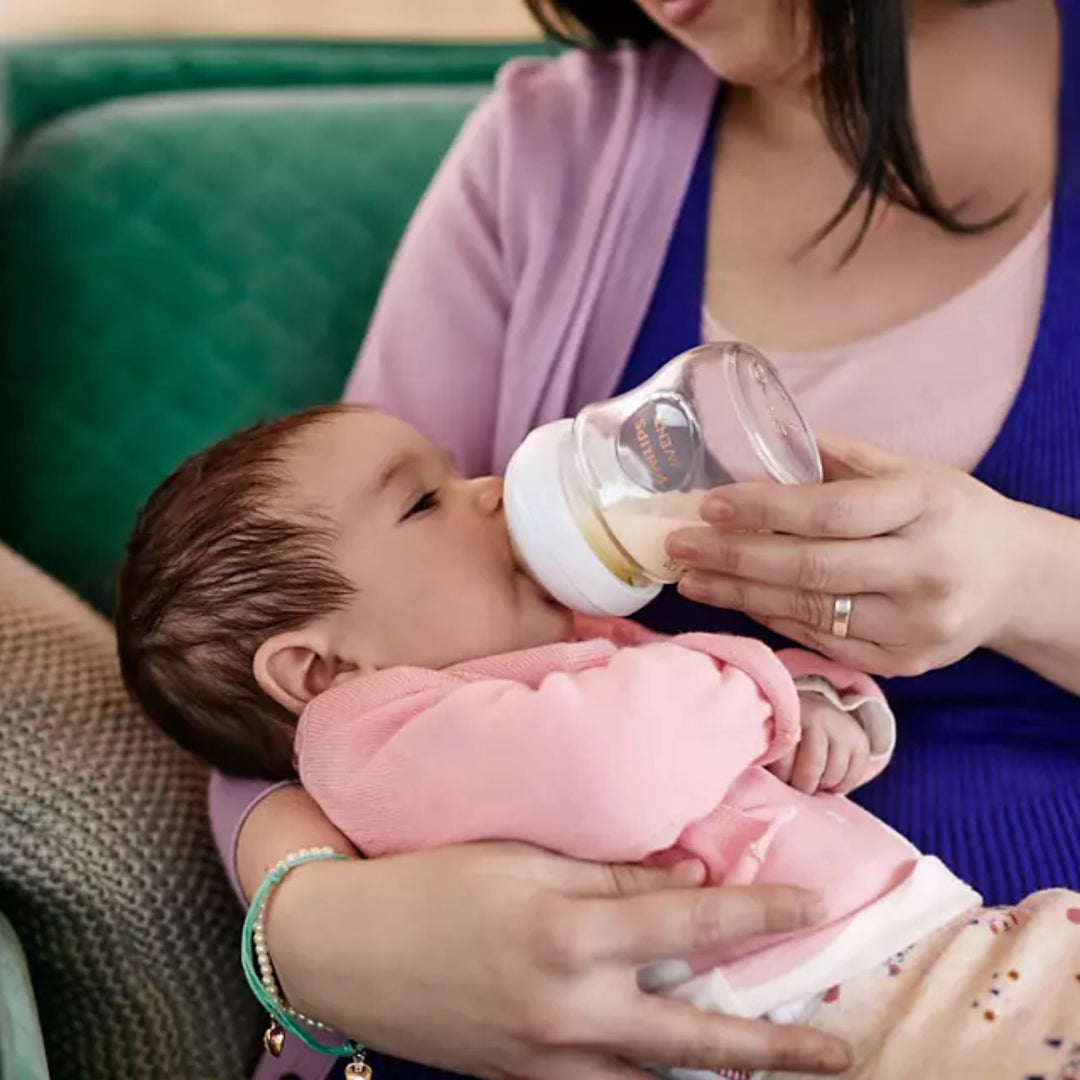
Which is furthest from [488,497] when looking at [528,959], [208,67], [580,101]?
[208,67]

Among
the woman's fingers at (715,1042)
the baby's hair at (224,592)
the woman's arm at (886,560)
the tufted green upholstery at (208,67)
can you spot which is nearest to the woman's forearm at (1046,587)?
the woman's arm at (886,560)

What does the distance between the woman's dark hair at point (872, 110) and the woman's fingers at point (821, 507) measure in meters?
0.36

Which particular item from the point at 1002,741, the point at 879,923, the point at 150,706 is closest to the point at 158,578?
the point at 150,706

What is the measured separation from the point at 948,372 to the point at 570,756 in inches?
18.4

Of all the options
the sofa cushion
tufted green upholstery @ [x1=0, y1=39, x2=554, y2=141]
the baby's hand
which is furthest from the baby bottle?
tufted green upholstery @ [x1=0, y1=39, x2=554, y2=141]

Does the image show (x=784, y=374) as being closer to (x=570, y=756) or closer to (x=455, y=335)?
(x=455, y=335)

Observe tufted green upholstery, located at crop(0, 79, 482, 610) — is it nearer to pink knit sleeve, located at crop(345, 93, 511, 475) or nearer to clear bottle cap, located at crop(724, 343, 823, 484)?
pink knit sleeve, located at crop(345, 93, 511, 475)

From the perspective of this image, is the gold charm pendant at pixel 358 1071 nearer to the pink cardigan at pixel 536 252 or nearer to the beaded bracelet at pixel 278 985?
the beaded bracelet at pixel 278 985

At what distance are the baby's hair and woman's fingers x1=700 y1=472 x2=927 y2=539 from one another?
0.28 meters

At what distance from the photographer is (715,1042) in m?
0.76

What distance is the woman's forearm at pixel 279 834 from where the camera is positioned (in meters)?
0.92

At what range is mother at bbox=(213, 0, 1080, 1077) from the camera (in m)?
0.80

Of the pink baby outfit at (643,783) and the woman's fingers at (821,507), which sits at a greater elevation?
the woman's fingers at (821,507)

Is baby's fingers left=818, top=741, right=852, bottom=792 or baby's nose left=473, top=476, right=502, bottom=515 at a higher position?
baby's nose left=473, top=476, right=502, bottom=515
